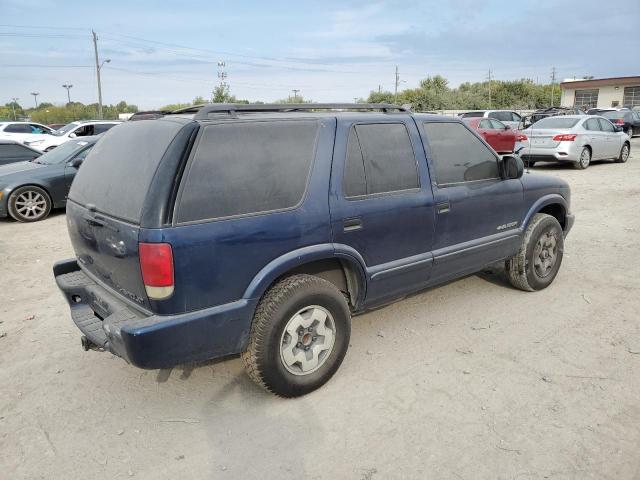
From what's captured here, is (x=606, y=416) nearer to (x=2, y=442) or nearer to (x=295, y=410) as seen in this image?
(x=295, y=410)

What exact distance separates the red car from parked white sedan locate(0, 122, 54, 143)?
1596cm

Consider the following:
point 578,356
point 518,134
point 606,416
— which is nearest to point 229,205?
point 606,416

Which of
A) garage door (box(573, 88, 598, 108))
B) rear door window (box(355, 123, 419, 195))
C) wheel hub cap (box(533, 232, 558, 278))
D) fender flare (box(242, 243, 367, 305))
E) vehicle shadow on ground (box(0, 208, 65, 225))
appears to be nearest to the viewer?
fender flare (box(242, 243, 367, 305))

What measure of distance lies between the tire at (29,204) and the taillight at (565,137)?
1271 cm

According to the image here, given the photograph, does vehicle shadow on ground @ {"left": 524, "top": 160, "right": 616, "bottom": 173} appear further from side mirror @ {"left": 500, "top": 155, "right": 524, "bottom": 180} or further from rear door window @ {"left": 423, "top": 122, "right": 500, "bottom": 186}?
rear door window @ {"left": 423, "top": 122, "right": 500, "bottom": 186}

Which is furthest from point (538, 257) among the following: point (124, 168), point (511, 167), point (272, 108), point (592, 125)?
point (592, 125)

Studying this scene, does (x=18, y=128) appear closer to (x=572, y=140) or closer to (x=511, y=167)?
(x=572, y=140)

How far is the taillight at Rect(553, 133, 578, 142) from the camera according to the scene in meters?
13.9

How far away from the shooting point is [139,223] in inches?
106

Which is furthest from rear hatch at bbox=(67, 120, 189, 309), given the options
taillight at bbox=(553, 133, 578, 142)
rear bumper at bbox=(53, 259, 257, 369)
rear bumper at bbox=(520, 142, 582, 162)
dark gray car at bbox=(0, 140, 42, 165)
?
taillight at bbox=(553, 133, 578, 142)

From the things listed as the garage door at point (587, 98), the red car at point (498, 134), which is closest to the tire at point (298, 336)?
the red car at point (498, 134)

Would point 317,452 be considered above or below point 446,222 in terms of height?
below

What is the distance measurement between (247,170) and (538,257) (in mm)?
3363

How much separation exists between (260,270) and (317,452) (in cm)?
107
